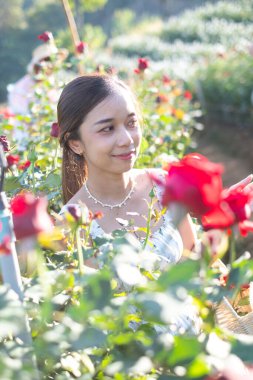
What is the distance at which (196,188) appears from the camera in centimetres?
66

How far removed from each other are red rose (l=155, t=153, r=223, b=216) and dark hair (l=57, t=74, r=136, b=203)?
93cm

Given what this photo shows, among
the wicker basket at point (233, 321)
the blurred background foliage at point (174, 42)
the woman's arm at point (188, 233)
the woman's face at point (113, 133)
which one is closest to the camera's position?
the wicker basket at point (233, 321)

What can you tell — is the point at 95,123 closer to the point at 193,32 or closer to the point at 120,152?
the point at 120,152

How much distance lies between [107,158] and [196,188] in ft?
3.00

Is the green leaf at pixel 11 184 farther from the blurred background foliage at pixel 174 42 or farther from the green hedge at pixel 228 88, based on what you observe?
the green hedge at pixel 228 88

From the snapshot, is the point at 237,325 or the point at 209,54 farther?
the point at 209,54

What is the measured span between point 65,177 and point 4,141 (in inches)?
19.7

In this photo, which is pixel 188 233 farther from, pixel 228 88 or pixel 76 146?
pixel 228 88

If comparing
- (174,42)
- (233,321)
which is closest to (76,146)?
(233,321)

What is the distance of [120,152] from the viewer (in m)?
1.53

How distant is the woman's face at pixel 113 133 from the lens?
1529mm

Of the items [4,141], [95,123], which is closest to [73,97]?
[95,123]

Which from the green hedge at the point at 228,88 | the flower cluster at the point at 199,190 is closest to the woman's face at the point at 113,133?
the flower cluster at the point at 199,190

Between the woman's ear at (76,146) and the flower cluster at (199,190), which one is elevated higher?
the flower cluster at (199,190)
